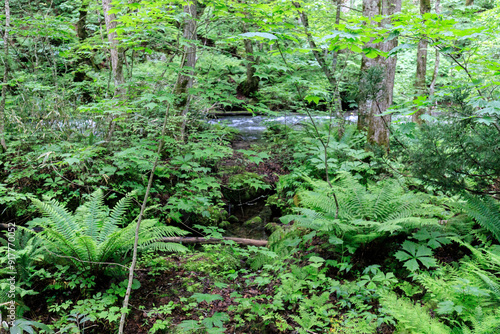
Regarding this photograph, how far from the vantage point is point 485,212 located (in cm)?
274

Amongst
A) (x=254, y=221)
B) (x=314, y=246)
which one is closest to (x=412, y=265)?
(x=314, y=246)

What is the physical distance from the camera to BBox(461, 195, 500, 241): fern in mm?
2664

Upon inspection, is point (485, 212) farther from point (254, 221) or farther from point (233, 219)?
point (233, 219)

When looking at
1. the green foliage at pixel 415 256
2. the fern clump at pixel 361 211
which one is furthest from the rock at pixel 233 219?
the green foliage at pixel 415 256

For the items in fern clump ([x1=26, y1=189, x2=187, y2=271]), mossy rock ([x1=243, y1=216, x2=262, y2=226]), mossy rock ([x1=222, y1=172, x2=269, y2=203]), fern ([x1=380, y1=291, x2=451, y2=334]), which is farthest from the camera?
mossy rock ([x1=222, y1=172, x2=269, y2=203])

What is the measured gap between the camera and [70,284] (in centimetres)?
283

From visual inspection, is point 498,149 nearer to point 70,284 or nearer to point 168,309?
point 168,309

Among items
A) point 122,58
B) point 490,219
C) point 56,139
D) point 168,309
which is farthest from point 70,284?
point 122,58

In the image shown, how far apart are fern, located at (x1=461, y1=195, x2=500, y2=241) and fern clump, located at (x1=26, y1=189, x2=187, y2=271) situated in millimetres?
3020

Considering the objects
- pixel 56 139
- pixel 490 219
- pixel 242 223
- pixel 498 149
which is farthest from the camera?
pixel 242 223

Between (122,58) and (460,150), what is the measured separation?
5.79 m

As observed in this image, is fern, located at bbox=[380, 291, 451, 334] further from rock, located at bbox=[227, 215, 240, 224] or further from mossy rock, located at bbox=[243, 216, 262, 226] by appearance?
rock, located at bbox=[227, 215, 240, 224]

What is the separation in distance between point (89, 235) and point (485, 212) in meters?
4.10

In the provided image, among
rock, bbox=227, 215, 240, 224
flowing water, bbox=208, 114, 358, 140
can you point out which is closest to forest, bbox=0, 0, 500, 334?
rock, bbox=227, 215, 240, 224
